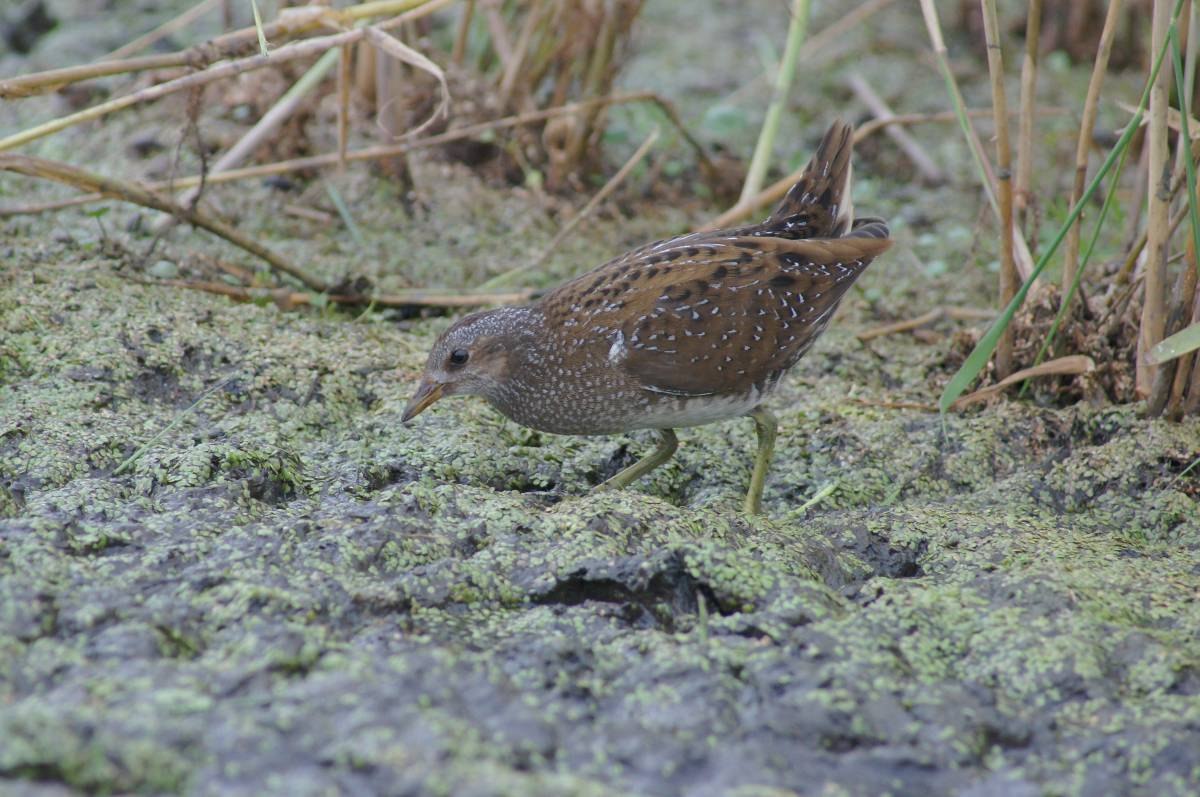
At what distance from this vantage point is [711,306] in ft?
11.2

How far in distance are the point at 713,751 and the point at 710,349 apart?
1480 mm

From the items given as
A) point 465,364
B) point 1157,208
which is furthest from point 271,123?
point 1157,208

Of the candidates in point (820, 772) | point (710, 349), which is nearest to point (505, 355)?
point (710, 349)

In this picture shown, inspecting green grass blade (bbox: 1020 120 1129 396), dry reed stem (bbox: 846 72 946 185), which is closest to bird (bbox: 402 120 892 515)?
green grass blade (bbox: 1020 120 1129 396)

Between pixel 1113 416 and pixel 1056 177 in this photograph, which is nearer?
pixel 1113 416

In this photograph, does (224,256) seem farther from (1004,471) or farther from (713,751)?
(713,751)

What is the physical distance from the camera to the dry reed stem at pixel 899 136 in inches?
231

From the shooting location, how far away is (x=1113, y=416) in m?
3.53

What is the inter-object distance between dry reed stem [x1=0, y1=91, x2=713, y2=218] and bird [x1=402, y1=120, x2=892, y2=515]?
1323 millimetres

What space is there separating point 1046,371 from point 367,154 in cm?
255

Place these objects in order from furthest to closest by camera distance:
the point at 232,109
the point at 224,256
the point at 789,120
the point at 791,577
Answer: the point at 789,120 → the point at 232,109 → the point at 224,256 → the point at 791,577

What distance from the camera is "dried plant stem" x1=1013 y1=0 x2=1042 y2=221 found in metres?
3.41

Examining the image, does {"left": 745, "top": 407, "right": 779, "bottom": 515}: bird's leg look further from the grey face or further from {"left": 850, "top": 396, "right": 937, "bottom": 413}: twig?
the grey face

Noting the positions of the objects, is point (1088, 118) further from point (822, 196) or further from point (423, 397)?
point (423, 397)
